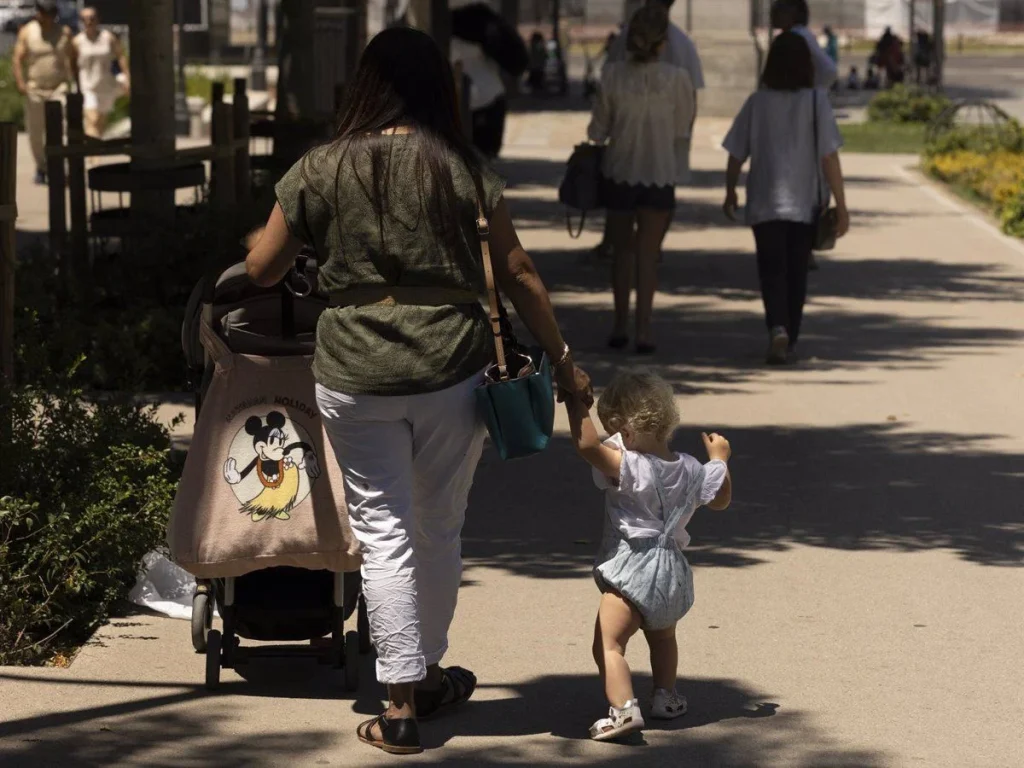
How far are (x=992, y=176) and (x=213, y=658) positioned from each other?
1746cm

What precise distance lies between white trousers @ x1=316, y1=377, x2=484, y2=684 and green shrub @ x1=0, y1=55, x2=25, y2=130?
23923mm

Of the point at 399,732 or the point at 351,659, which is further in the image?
the point at 351,659

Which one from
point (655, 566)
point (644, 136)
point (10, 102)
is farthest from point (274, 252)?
point (10, 102)

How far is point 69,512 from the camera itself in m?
6.64

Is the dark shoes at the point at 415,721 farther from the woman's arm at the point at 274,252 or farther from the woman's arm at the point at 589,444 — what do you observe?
the woman's arm at the point at 274,252

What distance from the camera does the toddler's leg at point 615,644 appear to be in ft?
17.4

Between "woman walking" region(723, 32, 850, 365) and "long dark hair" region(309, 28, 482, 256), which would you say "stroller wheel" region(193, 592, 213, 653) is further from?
"woman walking" region(723, 32, 850, 365)

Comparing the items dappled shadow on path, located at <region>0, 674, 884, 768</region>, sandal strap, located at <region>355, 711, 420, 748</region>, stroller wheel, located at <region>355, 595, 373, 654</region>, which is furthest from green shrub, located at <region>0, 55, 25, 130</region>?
sandal strap, located at <region>355, 711, 420, 748</region>

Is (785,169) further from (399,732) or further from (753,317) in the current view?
(399,732)

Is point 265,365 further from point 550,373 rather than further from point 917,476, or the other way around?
point 917,476

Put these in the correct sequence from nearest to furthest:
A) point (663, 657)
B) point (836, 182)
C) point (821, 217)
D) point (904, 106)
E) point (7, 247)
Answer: point (663, 657), point (7, 247), point (836, 182), point (821, 217), point (904, 106)

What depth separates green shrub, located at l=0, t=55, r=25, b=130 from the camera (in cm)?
2994

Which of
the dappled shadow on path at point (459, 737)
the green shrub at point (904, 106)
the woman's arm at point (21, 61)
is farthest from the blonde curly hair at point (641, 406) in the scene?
the green shrub at point (904, 106)

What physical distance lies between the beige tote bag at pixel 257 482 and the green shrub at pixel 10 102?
23428mm
